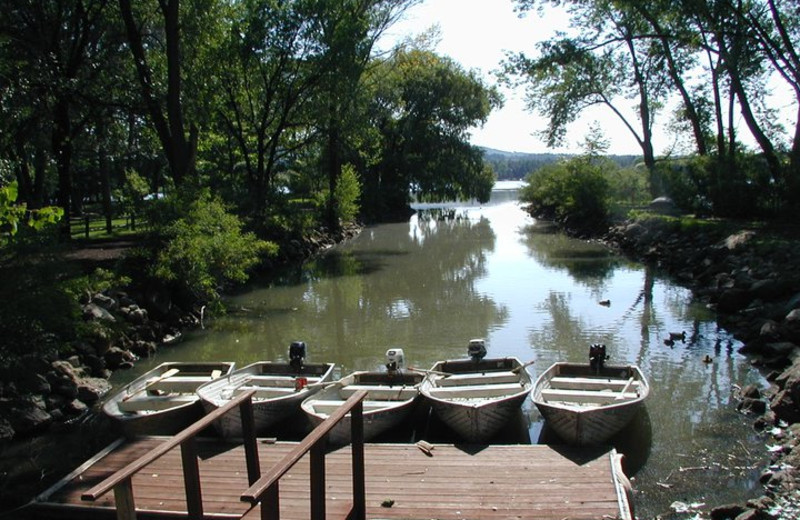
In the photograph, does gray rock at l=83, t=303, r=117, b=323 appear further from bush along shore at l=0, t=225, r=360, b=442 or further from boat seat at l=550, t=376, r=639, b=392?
boat seat at l=550, t=376, r=639, b=392

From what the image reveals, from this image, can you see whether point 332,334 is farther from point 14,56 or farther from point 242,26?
point 242,26

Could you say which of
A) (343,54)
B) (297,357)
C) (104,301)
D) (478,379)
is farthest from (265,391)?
(343,54)

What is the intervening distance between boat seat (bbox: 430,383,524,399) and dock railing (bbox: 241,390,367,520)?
3568mm

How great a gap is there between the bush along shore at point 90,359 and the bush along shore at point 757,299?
853 centimetres

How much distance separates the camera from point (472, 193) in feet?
181

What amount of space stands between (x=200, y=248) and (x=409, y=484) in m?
10.3

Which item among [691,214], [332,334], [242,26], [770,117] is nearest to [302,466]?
[332,334]

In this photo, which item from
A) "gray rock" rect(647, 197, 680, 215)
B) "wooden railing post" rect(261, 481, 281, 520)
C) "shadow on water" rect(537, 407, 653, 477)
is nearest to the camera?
"wooden railing post" rect(261, 481, 281, 520)

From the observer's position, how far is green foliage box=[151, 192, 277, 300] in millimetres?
15555

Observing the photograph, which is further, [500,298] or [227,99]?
[227,99]

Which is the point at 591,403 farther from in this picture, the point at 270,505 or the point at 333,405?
the point at 270,505

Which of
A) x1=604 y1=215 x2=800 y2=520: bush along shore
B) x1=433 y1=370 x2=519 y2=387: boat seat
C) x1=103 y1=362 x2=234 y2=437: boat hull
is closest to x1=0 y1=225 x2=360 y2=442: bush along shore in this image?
x1=103 y1=362 x2=234 y2=437: boat hull

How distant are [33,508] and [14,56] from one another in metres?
17.3

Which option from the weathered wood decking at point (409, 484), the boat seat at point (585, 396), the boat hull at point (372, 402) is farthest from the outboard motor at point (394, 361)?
the boat seat at point (585, 396)
